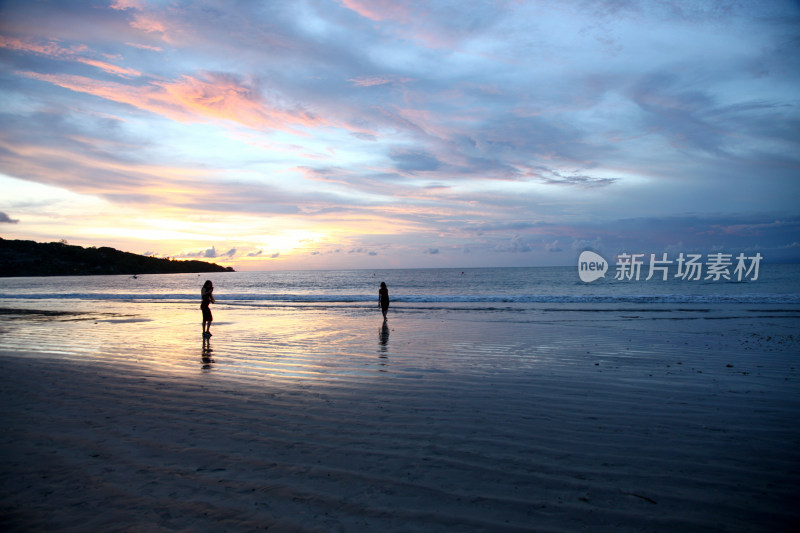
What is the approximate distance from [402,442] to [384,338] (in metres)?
9.76

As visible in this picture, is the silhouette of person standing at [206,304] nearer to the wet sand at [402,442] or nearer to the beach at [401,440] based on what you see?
the beach at [401,440]

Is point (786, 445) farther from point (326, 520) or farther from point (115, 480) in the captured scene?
point (115, 480)

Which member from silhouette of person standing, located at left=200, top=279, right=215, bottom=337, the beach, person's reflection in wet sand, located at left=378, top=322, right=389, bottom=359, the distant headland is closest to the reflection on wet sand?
the beach

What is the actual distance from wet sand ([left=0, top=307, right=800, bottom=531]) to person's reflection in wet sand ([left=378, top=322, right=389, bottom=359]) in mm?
866

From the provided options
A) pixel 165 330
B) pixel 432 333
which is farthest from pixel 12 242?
pixel 432 333

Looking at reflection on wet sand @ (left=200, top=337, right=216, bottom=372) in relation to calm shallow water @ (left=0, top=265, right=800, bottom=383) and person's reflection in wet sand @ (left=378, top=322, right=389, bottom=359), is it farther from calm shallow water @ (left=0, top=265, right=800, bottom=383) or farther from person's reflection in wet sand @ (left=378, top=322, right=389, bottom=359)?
person's reflection in wet sand @ (left=378, top=322, right=389, bottom=359)

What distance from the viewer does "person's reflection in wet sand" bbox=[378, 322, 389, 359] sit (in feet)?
40.0

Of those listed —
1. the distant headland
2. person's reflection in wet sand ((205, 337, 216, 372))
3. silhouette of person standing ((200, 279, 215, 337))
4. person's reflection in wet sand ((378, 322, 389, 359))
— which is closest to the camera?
person's reflection in wet sand ((205, 337, 216, 372))

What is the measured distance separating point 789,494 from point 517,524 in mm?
2766

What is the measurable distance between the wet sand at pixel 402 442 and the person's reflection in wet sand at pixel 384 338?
2.84 feet

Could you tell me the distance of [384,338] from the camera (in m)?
14.9

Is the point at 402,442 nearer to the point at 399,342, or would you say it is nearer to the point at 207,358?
the point at 207,358

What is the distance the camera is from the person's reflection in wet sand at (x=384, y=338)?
40.0ft

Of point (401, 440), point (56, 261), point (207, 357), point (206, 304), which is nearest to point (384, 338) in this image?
point (207, 357)
